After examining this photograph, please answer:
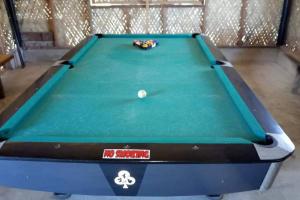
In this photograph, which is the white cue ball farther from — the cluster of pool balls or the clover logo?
the cluster of pool balls

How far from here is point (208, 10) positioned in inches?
165

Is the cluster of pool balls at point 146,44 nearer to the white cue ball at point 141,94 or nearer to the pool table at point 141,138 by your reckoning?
the pool table at point 141,138

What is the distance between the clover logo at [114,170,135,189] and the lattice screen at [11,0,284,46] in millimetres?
3555

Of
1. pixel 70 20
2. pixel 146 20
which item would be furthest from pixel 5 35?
pixel 146 20

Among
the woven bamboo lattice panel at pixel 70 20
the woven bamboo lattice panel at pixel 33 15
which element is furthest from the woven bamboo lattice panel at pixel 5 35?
the woven bamboo lattice panel at pixel 70 20

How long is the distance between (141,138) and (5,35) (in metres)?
3.85

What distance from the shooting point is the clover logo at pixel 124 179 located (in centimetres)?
104

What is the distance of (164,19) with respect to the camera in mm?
4266

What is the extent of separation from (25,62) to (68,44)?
2.51 ft

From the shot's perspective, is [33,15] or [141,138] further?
[33,15]

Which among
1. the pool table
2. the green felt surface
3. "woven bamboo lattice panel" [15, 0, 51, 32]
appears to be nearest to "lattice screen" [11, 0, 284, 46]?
"woven bamboo lattice panel" [15, 0, 51, 32]

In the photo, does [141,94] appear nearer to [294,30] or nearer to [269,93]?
[269,93]

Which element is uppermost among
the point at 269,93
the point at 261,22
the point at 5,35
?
the point at 261,22

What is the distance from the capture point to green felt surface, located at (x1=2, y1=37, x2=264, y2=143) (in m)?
1.16
